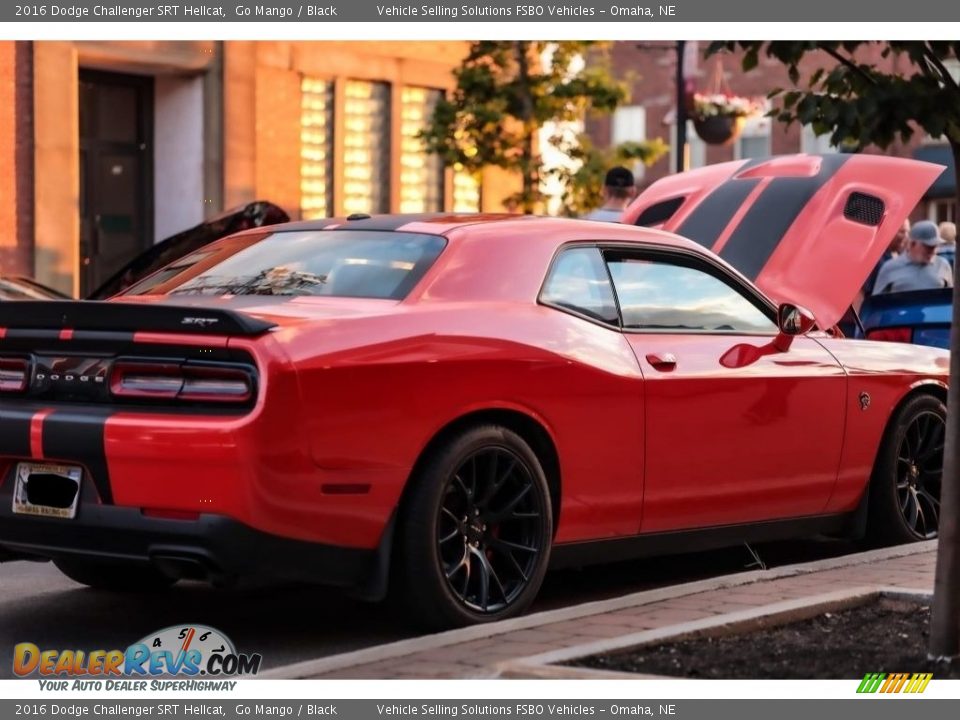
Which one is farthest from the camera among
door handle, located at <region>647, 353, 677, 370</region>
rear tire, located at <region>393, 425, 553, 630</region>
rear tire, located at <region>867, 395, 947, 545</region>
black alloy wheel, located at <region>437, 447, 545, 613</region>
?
rear tire, located at <region>867, 395, 947, 545</region>

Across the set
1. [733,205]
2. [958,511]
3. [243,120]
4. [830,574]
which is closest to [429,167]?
[243,120]

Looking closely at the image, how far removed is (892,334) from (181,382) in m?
6.37

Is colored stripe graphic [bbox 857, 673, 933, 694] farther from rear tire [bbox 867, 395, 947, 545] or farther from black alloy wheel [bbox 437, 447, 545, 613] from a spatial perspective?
rear tire [bbox 867, 395, 947, 545]

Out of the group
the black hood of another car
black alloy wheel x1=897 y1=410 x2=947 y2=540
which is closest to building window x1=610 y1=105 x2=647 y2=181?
the black hood of another car

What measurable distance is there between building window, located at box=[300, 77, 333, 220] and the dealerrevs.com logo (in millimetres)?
15487

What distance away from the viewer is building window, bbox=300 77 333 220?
70.7 ft

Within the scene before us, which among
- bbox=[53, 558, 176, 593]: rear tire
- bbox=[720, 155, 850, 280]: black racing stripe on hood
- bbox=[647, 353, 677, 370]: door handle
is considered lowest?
bbox=[53, 558, 176, 593]: rear tire

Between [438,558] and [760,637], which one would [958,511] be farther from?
[438,558]

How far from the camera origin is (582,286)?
7160 mm

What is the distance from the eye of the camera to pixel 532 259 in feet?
23.0

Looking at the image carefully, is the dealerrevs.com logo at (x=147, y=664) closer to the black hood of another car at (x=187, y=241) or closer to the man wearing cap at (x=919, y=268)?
the black hood of another car at (x=187, y=241)

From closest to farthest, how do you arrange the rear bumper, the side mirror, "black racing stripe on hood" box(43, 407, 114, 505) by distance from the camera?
the rear bumper → "black racing stripe on hood" box(43, 407, 114, 505) → the side mirror

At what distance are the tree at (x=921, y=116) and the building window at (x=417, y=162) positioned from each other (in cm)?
1711

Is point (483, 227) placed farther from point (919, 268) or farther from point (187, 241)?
point (919, 268)
